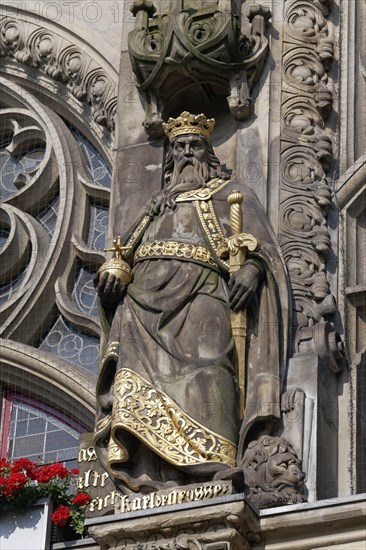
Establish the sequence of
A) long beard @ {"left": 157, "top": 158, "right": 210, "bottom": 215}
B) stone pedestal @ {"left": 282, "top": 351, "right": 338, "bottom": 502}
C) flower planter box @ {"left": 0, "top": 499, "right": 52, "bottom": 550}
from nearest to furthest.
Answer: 1. flower planter box @ {"left": 0, "top": 499, "right": 52, "bottom": 550}
2. stone pedestal @ {"left": 282, "top": 351, "right": 338, "bottom": 502}
3. long beard @ {"left": 157, "top": 158, "right": 210, "bottom": 215}

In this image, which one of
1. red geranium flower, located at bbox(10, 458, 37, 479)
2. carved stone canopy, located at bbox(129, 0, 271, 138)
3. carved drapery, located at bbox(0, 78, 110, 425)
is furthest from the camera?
carved drapery, located at bbox(0, 78, 110, 425)

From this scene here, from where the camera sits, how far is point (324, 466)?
11.4 meters

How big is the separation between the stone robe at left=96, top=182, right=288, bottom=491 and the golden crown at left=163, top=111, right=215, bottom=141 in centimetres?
46

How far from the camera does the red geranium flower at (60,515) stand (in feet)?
36.6

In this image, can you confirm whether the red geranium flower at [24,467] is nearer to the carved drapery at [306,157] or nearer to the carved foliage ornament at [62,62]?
the carved drapery at [306,157]

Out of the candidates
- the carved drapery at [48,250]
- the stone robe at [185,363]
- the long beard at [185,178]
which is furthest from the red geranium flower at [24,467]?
the long beard at [185,178]

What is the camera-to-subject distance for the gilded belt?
1183 cm

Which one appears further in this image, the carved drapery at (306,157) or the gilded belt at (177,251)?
the carved drapery at (306,157)

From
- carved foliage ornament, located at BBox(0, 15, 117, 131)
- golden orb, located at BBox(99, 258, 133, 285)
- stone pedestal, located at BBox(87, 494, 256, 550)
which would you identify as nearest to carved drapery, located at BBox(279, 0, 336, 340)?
golden orb, located at BBox(99, 258, 133, 285)

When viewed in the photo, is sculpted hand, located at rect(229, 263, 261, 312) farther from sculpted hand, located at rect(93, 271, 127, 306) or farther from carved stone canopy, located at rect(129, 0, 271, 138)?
carved stone canopy, located at rect(129, 0, 271, 138)

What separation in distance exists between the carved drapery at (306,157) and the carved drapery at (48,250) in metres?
1.74

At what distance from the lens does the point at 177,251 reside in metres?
11.8

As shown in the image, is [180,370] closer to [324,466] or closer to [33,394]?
[324,466]

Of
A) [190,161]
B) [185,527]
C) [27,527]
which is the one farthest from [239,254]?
[27,527]
